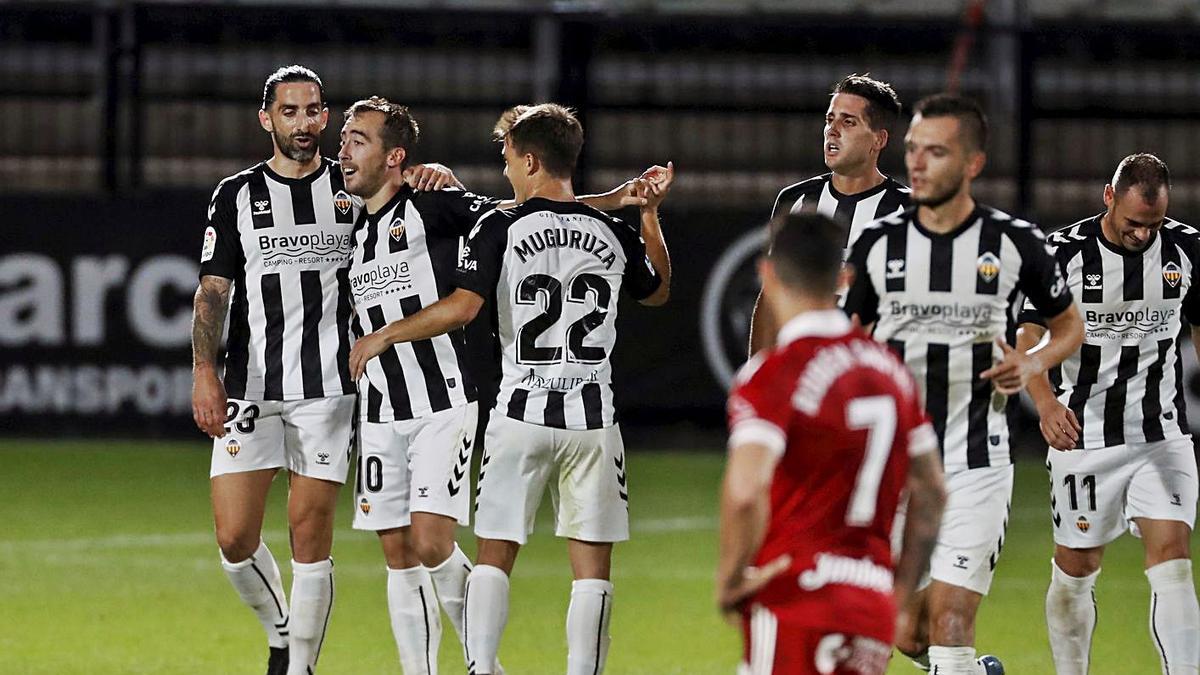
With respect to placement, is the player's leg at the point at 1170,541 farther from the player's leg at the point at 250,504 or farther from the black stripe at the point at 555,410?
the player's leg at the point at 250,504

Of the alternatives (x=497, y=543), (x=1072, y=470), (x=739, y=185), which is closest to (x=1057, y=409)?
(x=1072, y=470)

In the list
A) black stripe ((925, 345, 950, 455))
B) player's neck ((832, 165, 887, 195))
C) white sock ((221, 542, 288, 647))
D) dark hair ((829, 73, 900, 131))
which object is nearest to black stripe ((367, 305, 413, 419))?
white sock ((221, 542, 288, 647))

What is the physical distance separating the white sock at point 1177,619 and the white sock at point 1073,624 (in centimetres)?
32

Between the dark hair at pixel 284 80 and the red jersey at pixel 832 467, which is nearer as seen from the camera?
the red jersey at pixel 832 467

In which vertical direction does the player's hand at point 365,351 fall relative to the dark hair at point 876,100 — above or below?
below

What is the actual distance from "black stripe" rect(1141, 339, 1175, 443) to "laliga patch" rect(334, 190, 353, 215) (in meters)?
3.29

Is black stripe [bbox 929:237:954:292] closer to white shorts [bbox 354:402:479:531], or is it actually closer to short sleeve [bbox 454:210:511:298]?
short sleeve [bbox 454:210:511:298]

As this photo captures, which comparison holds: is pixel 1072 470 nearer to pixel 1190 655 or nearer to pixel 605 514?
pixel 1190 655

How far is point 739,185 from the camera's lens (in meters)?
16.4

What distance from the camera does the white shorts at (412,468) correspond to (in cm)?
692

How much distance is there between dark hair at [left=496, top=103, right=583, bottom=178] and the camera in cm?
644

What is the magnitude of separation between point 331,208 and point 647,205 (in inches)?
55.7

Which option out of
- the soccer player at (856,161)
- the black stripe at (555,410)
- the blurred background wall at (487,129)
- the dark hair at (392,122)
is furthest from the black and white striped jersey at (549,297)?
the blurred background wall at (487,129)

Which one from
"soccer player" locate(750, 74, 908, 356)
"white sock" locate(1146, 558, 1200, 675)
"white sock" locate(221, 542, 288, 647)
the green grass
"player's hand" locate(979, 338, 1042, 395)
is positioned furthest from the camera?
the green grass
